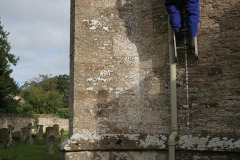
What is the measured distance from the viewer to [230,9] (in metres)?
4.13

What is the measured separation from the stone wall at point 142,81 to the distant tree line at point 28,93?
Result: 24.3 metres

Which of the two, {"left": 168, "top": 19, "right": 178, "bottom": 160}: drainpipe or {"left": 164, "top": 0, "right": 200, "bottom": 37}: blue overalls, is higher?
{"left": 164, "top": 0, "right": 200, "bottom": 37}: blue overalls

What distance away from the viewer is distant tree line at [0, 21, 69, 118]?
27828mm

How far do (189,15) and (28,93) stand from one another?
2003 inches

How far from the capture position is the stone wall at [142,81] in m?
4.00

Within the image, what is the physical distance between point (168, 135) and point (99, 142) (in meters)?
1.04

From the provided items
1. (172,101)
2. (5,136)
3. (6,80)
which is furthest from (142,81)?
(6,80)

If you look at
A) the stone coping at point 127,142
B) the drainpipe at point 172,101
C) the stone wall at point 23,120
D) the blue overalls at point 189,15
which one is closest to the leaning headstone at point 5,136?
the stone wall at point 23,120

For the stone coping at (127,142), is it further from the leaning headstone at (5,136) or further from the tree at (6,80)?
the tree at (6,80)

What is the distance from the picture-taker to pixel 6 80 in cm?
2720

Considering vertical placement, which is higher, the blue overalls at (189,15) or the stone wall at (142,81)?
the blue overalls at (189,15)

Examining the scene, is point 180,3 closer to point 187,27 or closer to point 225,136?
point 187,27

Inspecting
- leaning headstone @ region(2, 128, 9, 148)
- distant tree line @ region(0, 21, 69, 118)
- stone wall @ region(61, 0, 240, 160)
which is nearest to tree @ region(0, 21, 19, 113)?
distant tree line @ region(0, 21, 69, 118)

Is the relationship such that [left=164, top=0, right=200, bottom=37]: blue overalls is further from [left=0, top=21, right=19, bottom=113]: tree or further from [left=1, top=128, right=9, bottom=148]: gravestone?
[left=0, top=21, right=19, bottom=113]: tree
